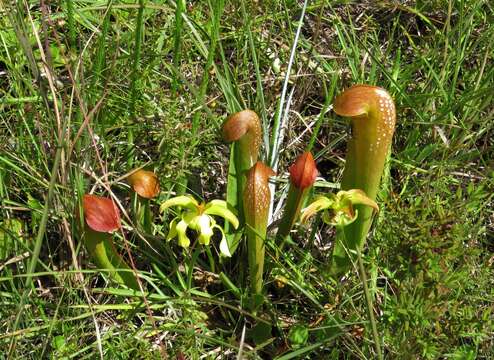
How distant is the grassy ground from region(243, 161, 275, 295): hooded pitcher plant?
6cm

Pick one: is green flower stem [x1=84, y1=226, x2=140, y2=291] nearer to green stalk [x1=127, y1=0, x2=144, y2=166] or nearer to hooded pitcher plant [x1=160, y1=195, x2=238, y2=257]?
hooded pitcher plant [x1=160, y1=195, x2=238, y2=257]

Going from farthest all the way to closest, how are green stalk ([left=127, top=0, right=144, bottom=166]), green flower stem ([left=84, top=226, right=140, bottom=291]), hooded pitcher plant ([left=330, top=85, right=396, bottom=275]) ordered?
1. green stalk ([left=127, top=0, right=144, bottom=166])
2. green flower stem ([left=84, top=226, right=140, bottom=291])
3. hooded pitcher plant ([left=330, top=85, right=396, bottom=275])

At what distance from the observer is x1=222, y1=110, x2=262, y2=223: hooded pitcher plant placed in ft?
4.68

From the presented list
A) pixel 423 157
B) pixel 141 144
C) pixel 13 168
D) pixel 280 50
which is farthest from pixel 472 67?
pixel 13 168

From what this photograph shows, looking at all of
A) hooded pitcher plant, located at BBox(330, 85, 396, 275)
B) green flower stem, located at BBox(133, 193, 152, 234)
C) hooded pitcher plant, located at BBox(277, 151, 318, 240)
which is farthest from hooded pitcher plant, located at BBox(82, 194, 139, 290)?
hooded pitcher plant, located at BBox(330, 85, 396, 275)

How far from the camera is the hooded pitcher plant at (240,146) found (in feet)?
4.68

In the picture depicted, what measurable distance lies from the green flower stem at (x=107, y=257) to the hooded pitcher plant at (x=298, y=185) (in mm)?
399

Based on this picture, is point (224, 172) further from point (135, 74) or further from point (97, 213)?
point (97, 213)

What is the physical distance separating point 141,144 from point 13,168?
358 mm

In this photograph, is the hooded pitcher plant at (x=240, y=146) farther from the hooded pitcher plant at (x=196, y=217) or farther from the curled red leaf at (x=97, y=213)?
the curled red leaf at (x=97, y=213)

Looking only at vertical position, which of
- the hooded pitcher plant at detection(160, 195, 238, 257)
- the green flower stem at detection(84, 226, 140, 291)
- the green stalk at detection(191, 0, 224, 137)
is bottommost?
the green flower stem at detection(84, 226, 140, 291)

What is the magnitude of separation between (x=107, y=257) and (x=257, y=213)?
1.27 feet

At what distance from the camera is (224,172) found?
1.88 meters

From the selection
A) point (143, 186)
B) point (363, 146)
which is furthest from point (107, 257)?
point (363, 146)
